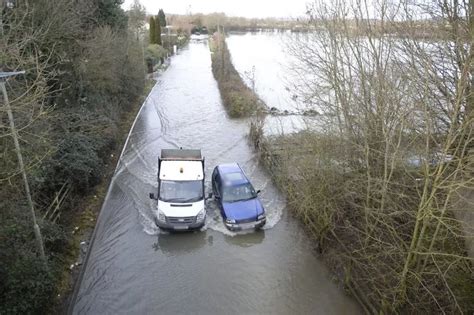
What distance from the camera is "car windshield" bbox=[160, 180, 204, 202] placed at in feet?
46.4

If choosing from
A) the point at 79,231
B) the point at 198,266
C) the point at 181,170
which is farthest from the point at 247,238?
the point at 79,231

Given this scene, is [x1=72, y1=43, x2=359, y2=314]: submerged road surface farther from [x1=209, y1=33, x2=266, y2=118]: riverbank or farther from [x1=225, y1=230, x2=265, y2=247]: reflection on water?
[x1=209, y1=33, x2=266, y2=118]: riverbank

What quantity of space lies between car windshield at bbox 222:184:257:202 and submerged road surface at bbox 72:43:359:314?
103 cm

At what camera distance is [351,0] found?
11.9 m

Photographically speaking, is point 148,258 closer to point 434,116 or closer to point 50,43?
point 434,116

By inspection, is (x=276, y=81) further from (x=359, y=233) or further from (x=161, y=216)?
(x=359, y=233)

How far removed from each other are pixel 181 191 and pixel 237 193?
2090mm

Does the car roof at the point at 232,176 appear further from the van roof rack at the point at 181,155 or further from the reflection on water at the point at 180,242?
the reflection on water at the point at 180,242

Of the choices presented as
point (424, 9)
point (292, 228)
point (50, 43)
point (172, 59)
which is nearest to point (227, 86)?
point (50, 43)

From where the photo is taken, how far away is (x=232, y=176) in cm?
1557

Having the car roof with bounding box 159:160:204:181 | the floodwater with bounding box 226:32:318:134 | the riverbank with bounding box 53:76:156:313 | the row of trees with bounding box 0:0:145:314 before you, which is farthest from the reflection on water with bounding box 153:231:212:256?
the floodwater with bounding box 226:32:318:134

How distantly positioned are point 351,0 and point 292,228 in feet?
26.1

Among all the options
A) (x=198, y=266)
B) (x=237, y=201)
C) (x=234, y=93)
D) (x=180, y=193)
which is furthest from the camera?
(x=234, y=93)

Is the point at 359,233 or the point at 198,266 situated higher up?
the point at 359,233
